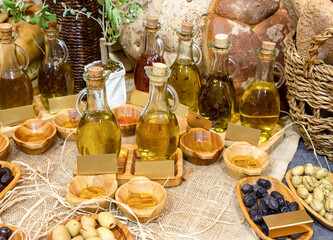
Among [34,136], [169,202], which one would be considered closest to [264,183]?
[169,202]

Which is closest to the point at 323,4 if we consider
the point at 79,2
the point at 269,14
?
the point at 269,14

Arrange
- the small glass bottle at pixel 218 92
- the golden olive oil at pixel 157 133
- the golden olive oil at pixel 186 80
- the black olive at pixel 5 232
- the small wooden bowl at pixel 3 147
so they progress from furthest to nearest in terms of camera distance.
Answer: the golden olive oil at pixel 186 80 → the small glass bottle at pixel 218 92 → the small wooden bowl at pixel 3 147 → the golden olive oil at pixel 157 133 → the black olive at pixel 5 232

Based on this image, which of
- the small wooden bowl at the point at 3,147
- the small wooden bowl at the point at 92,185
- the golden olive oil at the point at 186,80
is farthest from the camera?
the golden olive oil at the point at 186,80

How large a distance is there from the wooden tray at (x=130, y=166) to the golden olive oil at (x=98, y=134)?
0.22ft

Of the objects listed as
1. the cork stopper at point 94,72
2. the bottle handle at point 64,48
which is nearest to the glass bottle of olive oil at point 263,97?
the cork stopper at point 94,72

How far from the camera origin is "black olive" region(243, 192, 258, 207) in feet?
3.31

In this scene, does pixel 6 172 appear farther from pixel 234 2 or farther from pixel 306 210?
pixel 234 2

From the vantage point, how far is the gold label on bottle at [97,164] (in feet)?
3.45

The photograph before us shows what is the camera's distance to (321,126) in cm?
121

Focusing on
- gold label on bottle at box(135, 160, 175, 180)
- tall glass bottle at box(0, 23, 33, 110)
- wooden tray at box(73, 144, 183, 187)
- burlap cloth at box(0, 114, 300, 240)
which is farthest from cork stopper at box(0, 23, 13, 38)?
gold label on bottle at box(135, 160, 175, 180)

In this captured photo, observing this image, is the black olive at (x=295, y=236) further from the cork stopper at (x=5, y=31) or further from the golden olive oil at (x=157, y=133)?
the cork stopper at (x=5, y=31)

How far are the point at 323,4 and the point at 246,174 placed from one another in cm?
56

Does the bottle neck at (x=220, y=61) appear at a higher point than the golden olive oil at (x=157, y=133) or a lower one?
higher

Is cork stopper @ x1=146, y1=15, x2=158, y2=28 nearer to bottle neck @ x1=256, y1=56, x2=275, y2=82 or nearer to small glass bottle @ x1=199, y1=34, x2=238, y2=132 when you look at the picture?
small glass bottle @ x1=199, y1=34, x2=238, y2=132
